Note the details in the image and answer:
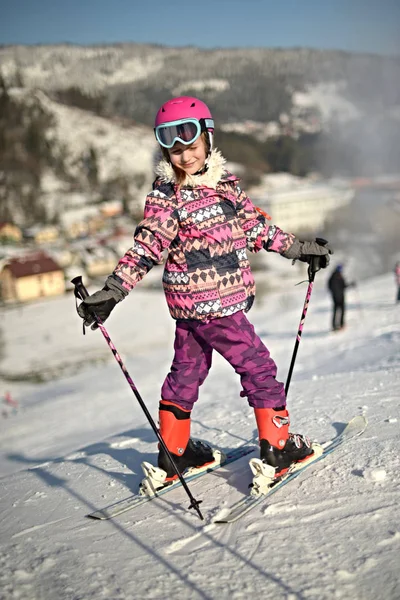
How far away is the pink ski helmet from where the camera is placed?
2.49 metres

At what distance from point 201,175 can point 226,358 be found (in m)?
0.89

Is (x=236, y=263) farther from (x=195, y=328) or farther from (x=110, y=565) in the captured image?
(x=110, y=565)

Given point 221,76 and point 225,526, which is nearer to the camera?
point 225,526

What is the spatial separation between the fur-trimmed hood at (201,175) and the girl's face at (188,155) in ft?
0.12

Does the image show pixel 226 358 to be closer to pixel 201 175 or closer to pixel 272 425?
pixel 272 425

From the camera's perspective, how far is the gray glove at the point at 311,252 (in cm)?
288

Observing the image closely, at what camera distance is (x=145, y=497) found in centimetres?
272

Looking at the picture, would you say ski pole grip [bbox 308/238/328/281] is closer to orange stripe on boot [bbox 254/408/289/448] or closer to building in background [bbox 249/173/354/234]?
orange stripe on boot [bbox 254/408/289/448]

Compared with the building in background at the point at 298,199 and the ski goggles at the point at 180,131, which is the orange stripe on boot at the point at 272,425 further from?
→ the building in background at the point at 298,199

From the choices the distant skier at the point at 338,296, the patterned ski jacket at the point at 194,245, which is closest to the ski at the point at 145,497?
the patterned ski jacket at the point at 194,245

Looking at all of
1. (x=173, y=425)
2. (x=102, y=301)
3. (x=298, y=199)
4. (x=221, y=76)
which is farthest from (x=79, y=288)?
(x=221, y=76)

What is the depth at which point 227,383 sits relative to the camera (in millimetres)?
7859

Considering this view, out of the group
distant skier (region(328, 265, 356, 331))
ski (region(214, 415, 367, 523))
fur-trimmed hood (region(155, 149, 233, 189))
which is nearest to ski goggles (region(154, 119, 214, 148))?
fur-trimmed hood (region(155, 149, 233, 189))

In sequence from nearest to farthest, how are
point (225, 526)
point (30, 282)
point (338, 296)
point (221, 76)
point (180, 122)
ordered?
point (225, 526)
point (180, 122)
point (338, 296)
point (30, 282)
point (221, 76)
